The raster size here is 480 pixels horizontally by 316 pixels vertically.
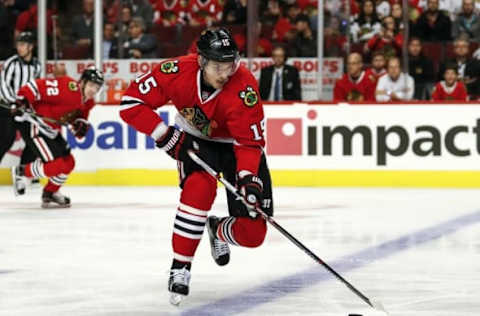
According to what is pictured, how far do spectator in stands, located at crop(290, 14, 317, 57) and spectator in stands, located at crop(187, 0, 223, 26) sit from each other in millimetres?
759

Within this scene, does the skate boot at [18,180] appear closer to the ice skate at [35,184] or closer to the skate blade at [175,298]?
the ice skate at [35,184]

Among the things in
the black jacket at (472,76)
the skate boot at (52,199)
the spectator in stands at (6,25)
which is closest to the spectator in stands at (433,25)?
the black jacket at (472,76)

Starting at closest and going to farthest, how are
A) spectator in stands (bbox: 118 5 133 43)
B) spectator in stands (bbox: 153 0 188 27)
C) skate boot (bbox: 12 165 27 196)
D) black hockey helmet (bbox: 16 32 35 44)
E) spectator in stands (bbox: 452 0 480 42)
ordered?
skate boot (bbox: 12 165 27 196) → black hockey helmet (bbox: 16 32 35 44) → spectator in stands (bbox: 452 0 480 42) → spectator in stands (bbox: 118 5 133 43) → spectator in stands (bbox: 153 0 188 27)

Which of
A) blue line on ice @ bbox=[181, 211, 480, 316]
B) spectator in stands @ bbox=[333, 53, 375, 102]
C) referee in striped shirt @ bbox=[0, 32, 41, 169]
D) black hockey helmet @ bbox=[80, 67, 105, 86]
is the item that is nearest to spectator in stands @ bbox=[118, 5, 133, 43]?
referee in striped shirt @ bbox=[0, 32, 41, 169]

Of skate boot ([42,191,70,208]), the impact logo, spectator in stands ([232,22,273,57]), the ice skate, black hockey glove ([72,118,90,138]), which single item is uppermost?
spectator in stands ([232,22,273,57])

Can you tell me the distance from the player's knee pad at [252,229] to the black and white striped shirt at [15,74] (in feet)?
19.7

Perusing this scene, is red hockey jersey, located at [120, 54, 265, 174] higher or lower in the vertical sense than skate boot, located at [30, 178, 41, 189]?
higher

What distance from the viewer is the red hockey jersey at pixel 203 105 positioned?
418 cm

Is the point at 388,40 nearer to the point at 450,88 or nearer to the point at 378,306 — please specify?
the point at 450,88

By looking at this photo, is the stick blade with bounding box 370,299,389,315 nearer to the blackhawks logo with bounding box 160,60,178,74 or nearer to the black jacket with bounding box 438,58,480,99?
the blackhawks logo with bounding box 160,60,178,74

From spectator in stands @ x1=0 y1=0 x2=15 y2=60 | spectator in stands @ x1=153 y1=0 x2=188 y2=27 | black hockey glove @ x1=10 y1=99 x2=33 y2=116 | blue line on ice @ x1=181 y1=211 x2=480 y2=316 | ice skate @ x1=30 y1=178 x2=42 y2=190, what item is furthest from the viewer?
spectator in stands @ x1=0 y1=0 x2=15 y2=60

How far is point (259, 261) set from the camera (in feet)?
17.7

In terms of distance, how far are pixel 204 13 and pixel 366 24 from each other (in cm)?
152

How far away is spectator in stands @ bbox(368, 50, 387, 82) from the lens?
1020 cm
